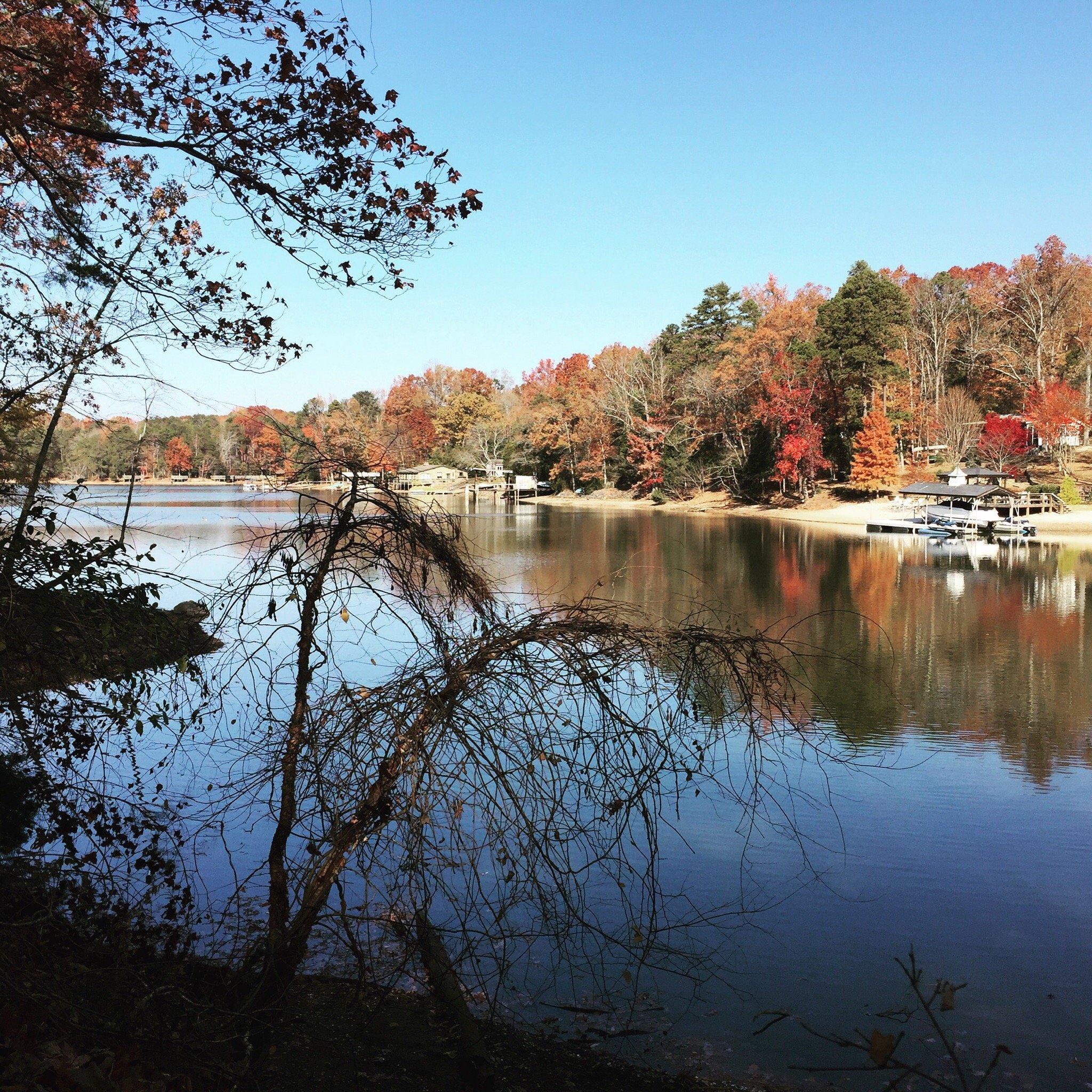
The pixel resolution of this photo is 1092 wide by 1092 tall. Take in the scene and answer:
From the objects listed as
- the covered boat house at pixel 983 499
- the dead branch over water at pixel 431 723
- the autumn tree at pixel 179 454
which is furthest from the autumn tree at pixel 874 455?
the dead branch over water at pixel 431 723

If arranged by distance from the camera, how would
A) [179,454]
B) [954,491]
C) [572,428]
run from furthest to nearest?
[572,428]
[179,454]
[954,491]

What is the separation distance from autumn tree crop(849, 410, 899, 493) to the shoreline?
1.10m

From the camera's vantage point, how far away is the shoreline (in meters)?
38.0

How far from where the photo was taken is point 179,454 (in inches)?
2400

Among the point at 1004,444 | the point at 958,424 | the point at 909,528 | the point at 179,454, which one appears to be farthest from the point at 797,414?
the point at 179,454

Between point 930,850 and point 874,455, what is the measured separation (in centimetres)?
4177

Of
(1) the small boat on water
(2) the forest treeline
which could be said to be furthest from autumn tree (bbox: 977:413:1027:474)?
(1) the small boat on water

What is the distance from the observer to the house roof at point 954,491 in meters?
39.8

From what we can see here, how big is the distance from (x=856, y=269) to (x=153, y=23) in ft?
152

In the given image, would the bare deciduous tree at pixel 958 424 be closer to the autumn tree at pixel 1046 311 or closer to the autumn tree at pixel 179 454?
the autumn tree at pixel 1046 311

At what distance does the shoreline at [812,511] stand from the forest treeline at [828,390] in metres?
1.27

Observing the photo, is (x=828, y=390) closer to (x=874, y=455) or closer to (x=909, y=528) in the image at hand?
(x=874, y=455)

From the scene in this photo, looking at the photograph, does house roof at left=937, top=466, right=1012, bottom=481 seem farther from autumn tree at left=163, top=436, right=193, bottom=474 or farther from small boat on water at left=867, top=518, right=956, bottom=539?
autumn tree at left=163, top=436, right=193, bottom=474

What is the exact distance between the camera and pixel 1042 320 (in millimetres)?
50094
